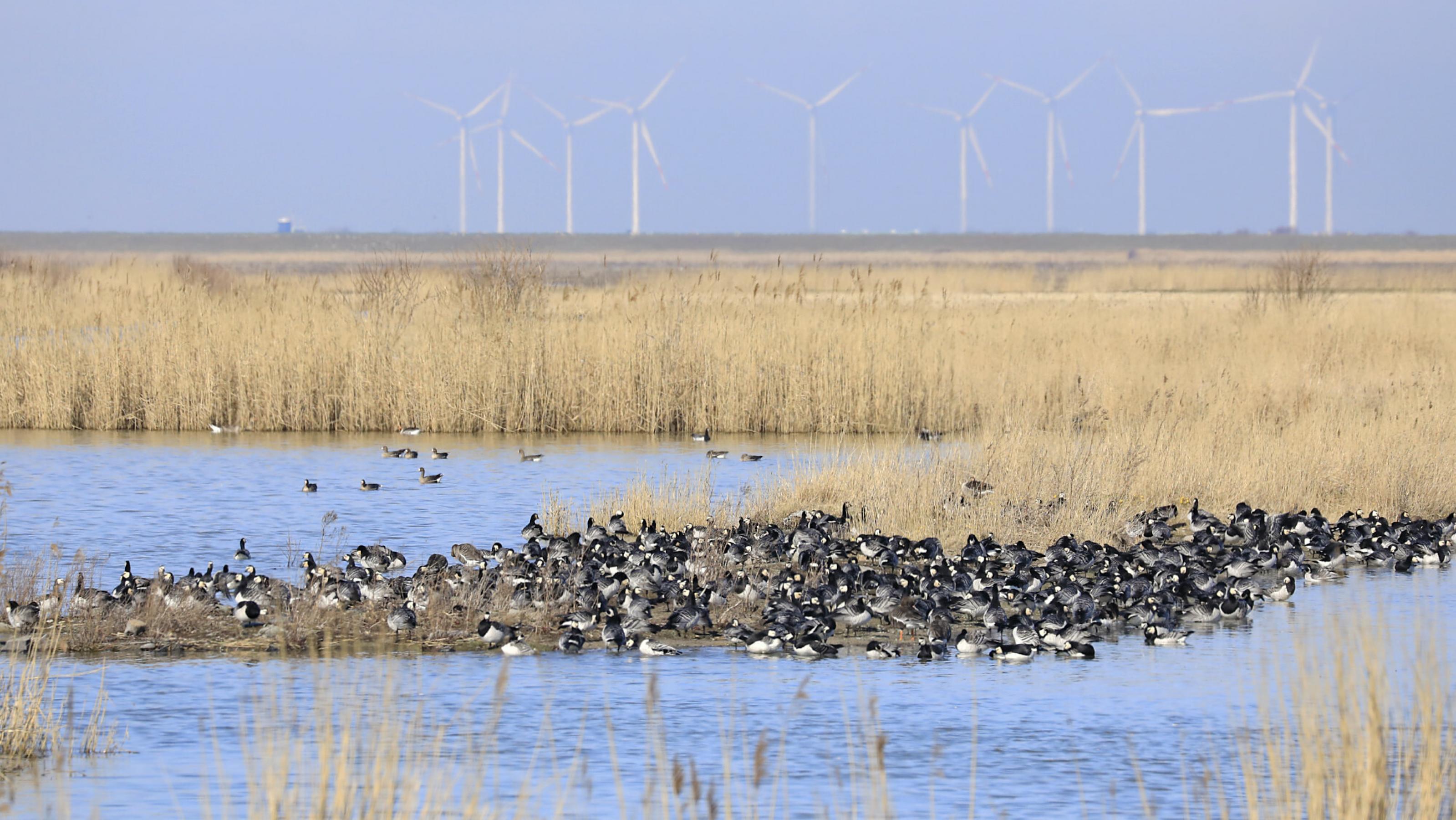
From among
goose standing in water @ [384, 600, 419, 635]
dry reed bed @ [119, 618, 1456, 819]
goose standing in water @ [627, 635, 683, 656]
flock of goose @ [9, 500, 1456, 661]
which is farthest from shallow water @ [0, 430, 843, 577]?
dry reed bed @ [119, 618, 1456, 819]

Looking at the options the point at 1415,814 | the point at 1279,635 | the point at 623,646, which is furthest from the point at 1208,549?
the point at 1415,814

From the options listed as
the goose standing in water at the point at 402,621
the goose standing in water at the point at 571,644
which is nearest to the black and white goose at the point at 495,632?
the goose standing in water at the point at 571,644

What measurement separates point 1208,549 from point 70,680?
10191 mm

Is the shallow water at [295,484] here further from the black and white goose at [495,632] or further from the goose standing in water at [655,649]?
the goose standing in water at [655,649]

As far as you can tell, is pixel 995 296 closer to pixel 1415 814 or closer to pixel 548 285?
pixel 548 285

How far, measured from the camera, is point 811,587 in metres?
14.4

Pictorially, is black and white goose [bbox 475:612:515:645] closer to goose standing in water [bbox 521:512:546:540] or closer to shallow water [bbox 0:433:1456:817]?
shallow water [bbox 0:433:1456:817]

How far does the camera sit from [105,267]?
53875mm

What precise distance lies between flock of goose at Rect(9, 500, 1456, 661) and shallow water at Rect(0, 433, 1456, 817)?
0.28 meters

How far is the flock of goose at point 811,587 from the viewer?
1304 cm

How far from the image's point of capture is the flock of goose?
1304 cm

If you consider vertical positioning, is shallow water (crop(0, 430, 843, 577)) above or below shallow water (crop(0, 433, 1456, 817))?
above

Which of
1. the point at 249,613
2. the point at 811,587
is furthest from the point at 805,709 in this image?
the point at 249,613

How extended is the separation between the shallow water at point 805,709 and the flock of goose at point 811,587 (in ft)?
→ 0.91
